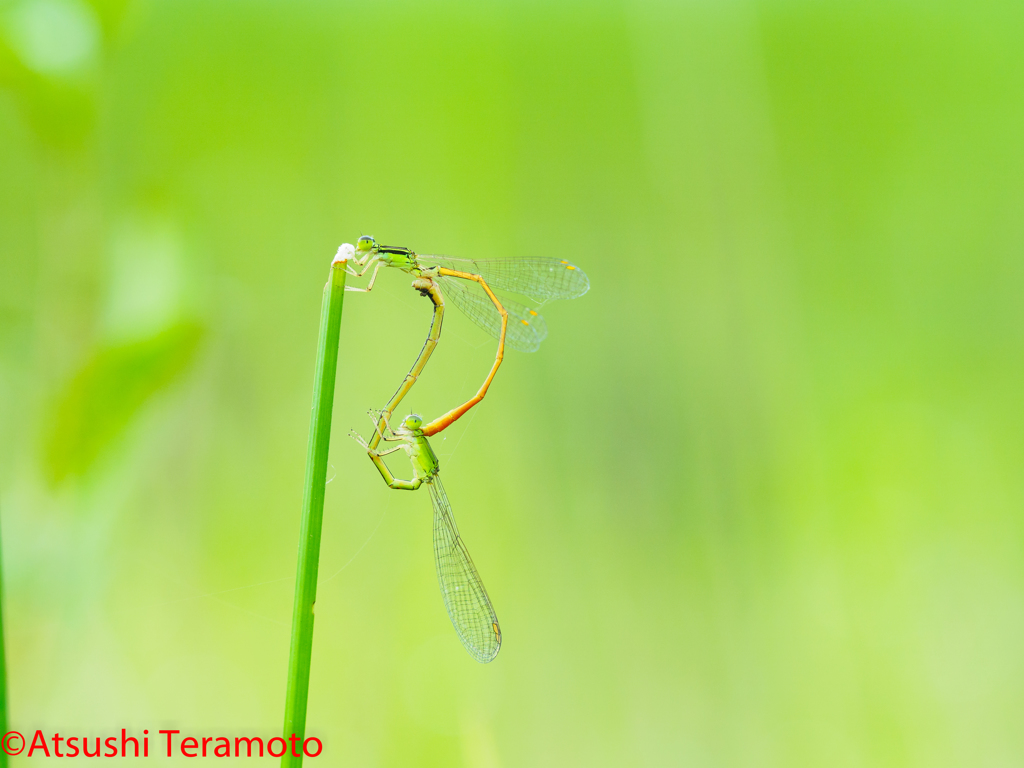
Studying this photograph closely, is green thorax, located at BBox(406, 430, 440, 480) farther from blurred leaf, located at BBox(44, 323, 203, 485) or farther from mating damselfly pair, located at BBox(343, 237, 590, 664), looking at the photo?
blurred leaf, located at BBox(44, 323, 203, 485)

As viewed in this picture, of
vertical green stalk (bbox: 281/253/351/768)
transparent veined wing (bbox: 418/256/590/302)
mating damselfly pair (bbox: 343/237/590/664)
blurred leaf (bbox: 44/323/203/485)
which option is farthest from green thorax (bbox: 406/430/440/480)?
vertical green stalk (bbox: 281/253/351/768)

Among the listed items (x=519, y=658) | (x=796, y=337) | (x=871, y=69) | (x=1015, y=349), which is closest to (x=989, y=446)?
(x=1015, y=349)

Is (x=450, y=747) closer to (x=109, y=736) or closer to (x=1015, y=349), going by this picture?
(x=109, y=736)

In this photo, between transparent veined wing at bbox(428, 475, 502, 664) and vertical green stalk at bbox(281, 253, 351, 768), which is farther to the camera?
transparent veined wing at bbox(428, 475, 502, 664)

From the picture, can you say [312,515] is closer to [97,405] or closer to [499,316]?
[97,405]

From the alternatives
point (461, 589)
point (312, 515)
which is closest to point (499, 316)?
point (461, 589)

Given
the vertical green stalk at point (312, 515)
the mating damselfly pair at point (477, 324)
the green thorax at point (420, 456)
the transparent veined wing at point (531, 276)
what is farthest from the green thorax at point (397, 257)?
the vertical green stalk at point (312, 515)

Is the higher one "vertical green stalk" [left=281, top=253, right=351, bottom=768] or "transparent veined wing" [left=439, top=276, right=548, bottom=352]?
"transparent veined wing" [left=439, top=276, right=548, bottom=352]
